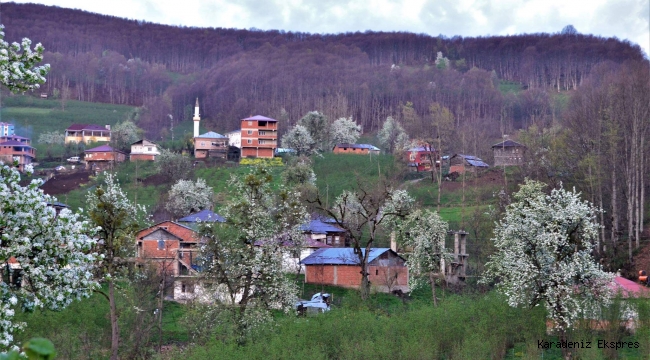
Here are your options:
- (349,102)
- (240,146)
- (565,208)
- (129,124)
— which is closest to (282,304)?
(565,208)

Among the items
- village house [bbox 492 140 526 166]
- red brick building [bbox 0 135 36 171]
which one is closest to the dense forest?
village house [bbox 492 140 526 166]

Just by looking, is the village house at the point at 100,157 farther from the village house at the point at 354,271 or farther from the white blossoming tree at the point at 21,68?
the white blossoming tree at the point at 21,68

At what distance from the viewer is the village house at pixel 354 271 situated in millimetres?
44531

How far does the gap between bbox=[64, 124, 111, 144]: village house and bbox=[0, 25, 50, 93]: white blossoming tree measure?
105 metres

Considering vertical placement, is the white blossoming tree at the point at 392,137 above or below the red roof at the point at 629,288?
above

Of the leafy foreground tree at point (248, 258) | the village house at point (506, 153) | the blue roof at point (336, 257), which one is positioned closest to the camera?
the leafy foreground tree at point (248, 258)

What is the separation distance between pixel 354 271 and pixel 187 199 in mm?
24237

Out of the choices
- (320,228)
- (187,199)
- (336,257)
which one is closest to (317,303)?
(336,257)

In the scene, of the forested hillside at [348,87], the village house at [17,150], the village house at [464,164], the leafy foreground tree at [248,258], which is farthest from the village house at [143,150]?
the leafy foreground tree at [248,258]

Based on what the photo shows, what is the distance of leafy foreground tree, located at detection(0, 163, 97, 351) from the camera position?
1012 cm

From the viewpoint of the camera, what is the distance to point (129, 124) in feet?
366

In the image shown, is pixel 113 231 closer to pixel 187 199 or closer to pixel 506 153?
pixel 187 199

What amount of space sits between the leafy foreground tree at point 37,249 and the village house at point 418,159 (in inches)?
2769

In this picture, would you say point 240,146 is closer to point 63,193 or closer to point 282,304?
point 63,193
